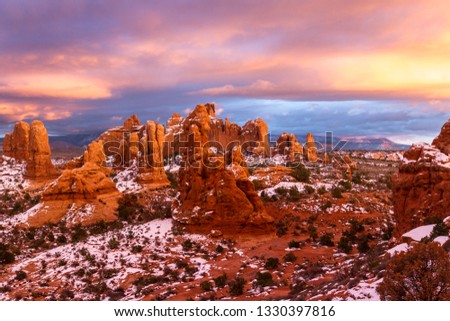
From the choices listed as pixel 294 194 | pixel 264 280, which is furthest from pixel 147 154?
Result: pixel 264 280

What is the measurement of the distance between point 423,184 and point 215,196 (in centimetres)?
1309

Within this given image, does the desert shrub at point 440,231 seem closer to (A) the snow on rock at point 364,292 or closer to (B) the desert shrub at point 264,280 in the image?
(A) the snow on rock at point 364,292

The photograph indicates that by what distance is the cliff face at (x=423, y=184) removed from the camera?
48.4 feet

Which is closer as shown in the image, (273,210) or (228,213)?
(228,213)

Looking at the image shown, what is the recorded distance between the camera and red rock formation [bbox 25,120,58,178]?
53031 millimetres

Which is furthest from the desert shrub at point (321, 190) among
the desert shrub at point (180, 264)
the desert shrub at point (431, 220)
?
the desert shrub at point (431, 220)

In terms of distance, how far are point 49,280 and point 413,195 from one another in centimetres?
1739

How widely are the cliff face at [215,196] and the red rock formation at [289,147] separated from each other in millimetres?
40633

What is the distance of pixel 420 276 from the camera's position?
7.12 metres

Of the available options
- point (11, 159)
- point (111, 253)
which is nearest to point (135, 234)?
point (111, 253)

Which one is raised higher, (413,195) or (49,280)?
(413,195)

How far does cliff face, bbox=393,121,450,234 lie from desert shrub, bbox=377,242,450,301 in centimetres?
830
